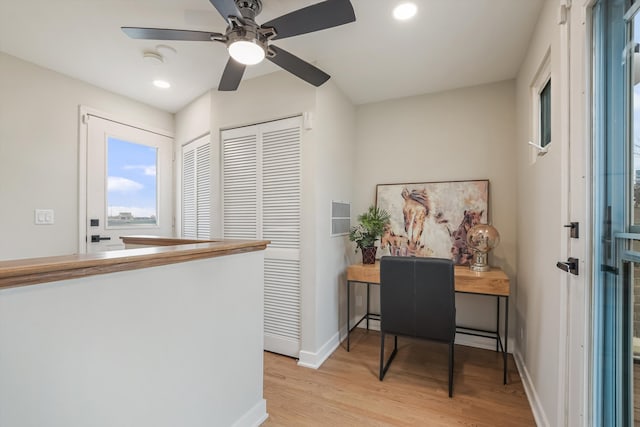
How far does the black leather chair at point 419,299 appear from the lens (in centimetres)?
204

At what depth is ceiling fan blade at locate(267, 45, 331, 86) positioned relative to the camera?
171cm

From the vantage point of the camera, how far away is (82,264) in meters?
0.93

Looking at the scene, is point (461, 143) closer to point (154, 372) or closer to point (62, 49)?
point (154, 372)

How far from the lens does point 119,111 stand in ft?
10.4

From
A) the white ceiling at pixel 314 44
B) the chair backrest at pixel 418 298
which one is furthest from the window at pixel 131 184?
the chair backrest at pixel 418 298

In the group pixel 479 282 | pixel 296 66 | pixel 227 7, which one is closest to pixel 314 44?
pixel 296 66

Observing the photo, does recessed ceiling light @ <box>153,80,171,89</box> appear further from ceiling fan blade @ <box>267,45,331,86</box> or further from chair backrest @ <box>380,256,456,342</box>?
chair backrest @ <box>380,256,456,342</box>

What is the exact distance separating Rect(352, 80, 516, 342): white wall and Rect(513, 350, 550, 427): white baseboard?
0.48 meters

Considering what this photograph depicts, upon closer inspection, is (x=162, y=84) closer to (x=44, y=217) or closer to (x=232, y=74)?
(x=232, y=74)

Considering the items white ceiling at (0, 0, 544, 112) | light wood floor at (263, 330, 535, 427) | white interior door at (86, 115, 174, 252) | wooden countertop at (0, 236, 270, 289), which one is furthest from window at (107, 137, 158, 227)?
wooden countertop at (0, 236, 270, 289)

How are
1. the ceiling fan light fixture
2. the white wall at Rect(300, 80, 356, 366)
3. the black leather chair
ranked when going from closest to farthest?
the ceiling fan light fixture → the black leather chair → the white wall at Rect(300, 80, 356, 366)

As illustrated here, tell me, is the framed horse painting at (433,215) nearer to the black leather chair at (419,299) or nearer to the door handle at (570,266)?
the black leather chair at (419,299)

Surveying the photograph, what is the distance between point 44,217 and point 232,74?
7.37ft

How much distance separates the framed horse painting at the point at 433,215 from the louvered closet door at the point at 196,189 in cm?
198
